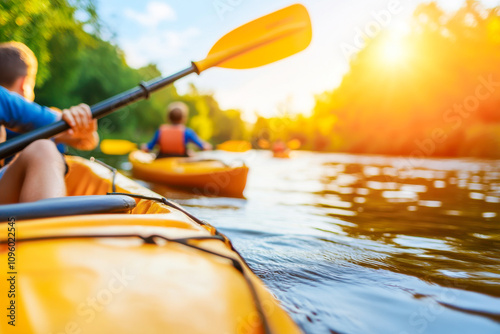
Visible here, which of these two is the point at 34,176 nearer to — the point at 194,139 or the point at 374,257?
the point at 374,257

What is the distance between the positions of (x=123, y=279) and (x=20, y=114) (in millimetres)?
1371

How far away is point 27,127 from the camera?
6.06ft

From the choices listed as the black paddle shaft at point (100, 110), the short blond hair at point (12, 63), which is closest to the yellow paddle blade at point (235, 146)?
the black paddle shaft at point (100, 110)

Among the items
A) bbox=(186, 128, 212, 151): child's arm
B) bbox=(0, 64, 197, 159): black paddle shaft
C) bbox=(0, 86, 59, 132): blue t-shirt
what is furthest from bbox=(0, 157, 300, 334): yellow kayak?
bbox=(186, 128, 212, 151): child's arm

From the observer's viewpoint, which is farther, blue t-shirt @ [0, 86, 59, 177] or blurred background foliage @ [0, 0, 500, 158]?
blurred background foliage @ [0, 0, 500, 158]

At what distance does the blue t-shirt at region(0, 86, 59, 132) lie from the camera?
1690mm

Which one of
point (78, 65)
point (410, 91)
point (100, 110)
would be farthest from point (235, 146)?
point (410, 91)

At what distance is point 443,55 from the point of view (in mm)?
21906

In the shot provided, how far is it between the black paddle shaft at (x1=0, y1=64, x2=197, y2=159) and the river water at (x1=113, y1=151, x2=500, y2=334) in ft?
3.61

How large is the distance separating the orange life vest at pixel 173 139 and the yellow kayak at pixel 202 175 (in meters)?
0.34

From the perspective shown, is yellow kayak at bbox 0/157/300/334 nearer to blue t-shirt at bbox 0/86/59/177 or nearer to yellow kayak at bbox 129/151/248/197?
blue t-shirt at bbox 0/86/59/177

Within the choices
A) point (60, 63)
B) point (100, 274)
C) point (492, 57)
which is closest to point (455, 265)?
point (100, 274)

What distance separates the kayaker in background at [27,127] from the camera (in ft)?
4.98

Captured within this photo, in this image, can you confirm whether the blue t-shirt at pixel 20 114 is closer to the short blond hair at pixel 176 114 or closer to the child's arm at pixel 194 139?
the child's arm at pixel 194 139
